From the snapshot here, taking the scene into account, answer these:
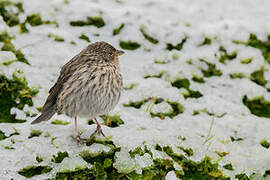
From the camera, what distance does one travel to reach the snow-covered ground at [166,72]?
441 cm

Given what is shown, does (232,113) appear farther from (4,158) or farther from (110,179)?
(4,158)

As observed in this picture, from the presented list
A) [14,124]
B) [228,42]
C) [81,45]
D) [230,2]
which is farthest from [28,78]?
[230,2]

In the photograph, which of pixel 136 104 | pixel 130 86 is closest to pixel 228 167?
pixel 136 104

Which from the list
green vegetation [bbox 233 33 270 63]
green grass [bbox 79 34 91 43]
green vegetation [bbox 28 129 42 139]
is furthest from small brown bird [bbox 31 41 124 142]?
green vegetation [bbox 233 33 270 63]

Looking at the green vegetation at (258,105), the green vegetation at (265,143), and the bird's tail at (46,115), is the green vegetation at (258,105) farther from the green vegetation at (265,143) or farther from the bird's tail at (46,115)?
the bird's tail at (46,115)

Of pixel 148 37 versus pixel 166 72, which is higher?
pixel 148 37

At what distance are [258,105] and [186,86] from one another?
1131mm

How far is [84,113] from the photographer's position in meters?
4.29

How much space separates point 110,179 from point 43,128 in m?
1.18

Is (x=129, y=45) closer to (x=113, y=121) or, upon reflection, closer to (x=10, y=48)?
(x=10, y=48)

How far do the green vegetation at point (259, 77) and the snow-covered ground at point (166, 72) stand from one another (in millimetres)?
72

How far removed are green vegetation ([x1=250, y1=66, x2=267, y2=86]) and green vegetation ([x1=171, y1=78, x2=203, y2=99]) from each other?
1129 mm

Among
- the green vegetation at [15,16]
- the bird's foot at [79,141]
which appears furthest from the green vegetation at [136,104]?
the green vegetation at [15,16]

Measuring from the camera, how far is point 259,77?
6406mm
